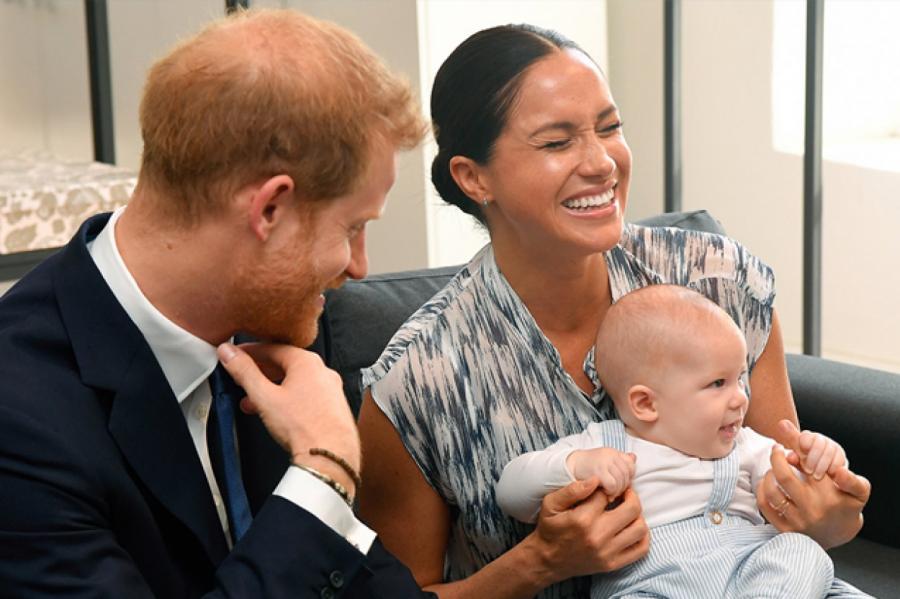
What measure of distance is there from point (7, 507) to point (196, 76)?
46 cm

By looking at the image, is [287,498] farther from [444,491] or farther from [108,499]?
[444,491]

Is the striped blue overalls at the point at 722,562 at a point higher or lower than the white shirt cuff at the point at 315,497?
lower

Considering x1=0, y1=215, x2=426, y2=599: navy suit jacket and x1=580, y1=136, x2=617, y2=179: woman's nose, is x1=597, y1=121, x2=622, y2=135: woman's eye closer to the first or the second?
x1=580, y1=136, x2=617, y2=179: woman's nose

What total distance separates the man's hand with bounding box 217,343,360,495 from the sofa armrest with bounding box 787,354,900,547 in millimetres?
1197

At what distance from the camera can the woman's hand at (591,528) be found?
171 centimetres

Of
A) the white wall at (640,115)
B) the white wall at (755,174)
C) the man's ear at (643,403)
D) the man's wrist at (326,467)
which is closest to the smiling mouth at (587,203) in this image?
the man's ear at (643,403)

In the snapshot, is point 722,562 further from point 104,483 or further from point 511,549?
point 104,483

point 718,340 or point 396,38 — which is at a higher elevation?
point 396,38

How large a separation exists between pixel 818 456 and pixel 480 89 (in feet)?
2.24

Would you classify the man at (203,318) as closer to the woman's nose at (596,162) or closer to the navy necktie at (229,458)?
the navy necktie at (229,458)

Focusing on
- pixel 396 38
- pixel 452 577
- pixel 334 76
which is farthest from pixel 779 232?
pixel 334 76

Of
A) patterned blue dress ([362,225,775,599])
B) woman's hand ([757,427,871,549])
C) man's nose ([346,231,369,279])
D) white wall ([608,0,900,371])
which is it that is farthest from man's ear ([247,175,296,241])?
white wall ([608,0,900,371])

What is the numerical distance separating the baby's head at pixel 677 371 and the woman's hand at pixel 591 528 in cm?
11

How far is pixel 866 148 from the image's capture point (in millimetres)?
4910
